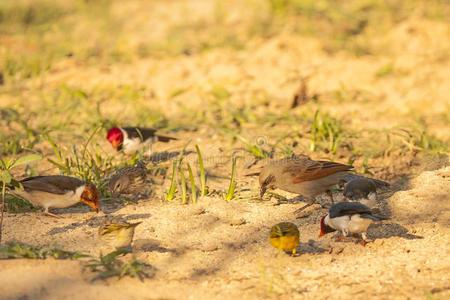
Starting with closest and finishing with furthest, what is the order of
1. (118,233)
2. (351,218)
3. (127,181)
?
(118,233) → (351,218) → (127,181)

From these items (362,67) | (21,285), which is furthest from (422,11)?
(21,285)

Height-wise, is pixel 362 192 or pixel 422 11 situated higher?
pixel 422 11

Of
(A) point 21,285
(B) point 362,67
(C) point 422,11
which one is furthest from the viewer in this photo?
(C) point 422,11

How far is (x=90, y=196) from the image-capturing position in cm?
471

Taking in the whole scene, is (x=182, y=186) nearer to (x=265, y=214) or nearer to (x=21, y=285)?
(x=265, y=214)

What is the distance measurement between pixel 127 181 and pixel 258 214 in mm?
1259

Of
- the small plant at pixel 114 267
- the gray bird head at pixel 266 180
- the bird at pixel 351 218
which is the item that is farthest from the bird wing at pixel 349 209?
the small plant at pixel 114 267

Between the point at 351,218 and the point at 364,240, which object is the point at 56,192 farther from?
the point at 364,240

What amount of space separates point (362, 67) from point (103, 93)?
157 inches

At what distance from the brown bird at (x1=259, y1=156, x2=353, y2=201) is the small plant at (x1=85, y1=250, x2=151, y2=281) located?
1614 millimetres

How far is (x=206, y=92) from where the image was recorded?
25.5ft

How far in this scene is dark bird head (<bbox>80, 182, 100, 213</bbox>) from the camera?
4.70 m

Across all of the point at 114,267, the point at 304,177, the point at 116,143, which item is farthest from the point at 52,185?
the point at 304,177

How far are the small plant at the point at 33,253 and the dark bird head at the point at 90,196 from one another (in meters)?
0.78
